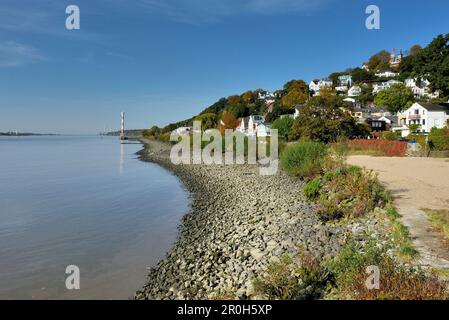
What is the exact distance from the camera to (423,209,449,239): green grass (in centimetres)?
724

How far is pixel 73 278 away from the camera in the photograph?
8.56 meters

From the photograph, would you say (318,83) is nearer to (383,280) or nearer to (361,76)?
(361,76)

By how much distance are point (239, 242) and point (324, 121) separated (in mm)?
29221

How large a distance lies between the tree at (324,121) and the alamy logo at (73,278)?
2988 centimetres

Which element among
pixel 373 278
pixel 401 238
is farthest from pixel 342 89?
pixel 373 278

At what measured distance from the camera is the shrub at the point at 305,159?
17.5 meters

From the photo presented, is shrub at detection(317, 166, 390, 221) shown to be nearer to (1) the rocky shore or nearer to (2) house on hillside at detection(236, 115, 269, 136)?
(1) the rocky shore

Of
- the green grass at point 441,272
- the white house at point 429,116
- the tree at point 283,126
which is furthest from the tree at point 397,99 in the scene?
the green grass at point 441,272

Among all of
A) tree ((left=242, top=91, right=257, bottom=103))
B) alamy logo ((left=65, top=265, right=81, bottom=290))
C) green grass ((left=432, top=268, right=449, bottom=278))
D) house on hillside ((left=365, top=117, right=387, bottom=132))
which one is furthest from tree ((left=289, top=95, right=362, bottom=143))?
tree ((left=242, top=91, right=257, bottom=103))

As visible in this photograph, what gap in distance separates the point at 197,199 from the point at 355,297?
46.1ft

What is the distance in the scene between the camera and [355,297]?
5.01 metres

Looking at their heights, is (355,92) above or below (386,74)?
below

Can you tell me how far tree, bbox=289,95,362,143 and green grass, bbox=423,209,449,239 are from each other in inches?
1070
